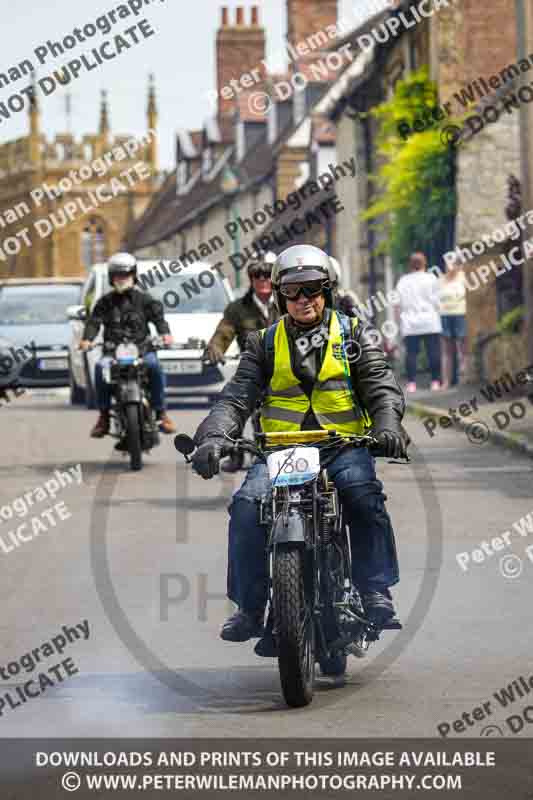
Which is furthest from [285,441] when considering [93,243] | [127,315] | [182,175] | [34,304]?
[93,243]

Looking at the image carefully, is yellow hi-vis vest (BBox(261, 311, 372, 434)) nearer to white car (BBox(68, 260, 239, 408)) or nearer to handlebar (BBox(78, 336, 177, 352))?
handlebar (BBox(78, 336, 177, 352))

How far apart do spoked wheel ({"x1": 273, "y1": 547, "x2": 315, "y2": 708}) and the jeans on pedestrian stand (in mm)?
19450

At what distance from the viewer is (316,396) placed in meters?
7.28

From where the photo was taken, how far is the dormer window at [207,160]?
79.1 m

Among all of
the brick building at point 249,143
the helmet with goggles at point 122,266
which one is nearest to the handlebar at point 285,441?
the helmet with goggles at point 122,266

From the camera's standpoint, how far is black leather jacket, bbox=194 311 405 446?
23.9ft

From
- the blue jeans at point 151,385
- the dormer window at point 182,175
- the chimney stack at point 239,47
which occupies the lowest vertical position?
the blue jeans at point 151,385

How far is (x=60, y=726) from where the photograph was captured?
6543 mm

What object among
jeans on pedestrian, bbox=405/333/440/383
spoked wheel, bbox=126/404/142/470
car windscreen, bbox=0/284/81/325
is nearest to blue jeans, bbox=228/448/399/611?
spoked wheel, bbox=126/404/142/470

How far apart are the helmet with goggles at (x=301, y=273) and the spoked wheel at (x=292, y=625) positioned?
105 centimetres

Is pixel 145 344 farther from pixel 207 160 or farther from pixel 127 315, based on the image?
pixel 207 160

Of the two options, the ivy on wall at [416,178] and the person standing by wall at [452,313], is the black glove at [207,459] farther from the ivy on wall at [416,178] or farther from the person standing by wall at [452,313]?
the ivy on wall at [416,178]

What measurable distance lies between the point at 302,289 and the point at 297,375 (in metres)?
→ 0.32

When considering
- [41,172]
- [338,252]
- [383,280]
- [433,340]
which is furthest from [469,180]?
[41,172]
